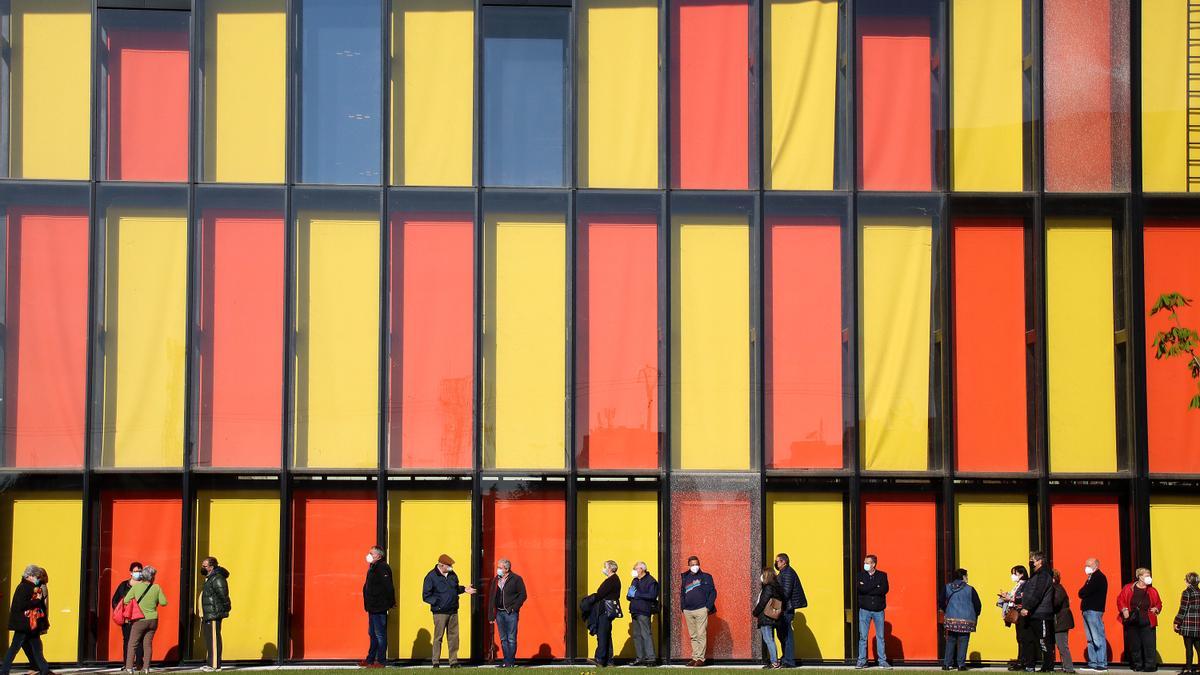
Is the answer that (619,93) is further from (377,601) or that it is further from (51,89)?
(51,89)

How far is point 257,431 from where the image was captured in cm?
2173

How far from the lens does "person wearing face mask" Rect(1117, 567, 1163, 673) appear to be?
67.7ft

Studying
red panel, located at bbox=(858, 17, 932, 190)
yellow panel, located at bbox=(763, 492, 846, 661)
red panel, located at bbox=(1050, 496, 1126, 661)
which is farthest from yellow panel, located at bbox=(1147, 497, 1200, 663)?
red panel, located at bbox=(858, 17, 932, 190)

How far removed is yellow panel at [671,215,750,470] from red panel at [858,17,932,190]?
2335mm

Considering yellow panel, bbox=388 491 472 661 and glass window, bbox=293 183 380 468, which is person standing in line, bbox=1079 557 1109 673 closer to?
yellow panel, bbox=388 491 472 661

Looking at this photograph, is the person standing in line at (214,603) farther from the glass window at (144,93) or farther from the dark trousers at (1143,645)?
the dark trousers at (1143,645)

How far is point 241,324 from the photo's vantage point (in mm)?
21938

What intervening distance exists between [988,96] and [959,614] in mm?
7909

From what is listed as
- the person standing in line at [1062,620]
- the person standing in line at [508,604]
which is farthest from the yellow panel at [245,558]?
the person standing in line at [1062,620]

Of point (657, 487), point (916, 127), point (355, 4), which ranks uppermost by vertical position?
point (355, 4)

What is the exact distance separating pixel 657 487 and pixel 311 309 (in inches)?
230

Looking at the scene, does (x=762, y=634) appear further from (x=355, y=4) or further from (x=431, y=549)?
(x=355, y=4)

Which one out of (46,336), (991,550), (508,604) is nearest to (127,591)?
(46,336)

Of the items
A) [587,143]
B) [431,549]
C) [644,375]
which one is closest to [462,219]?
[587,143]
